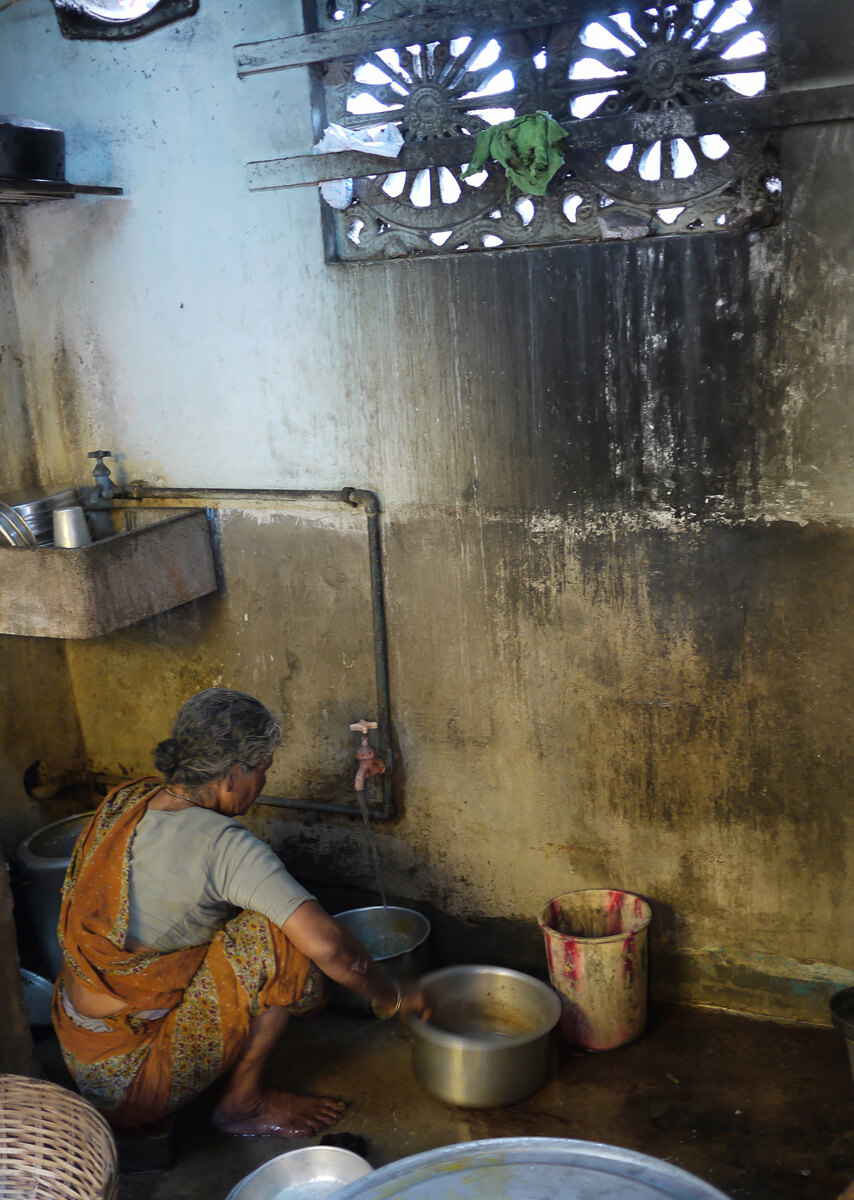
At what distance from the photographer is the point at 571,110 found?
3.27 metres

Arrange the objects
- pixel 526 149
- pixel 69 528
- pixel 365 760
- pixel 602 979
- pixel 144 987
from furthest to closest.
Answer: pixel 365 760 < pixel 69 528 < pixel 602 979 < pixel 526 149 < pixel 144 987

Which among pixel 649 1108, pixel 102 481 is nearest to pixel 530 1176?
pixel 649 1108

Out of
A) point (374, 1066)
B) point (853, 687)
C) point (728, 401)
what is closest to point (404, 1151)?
point (374, 1066)

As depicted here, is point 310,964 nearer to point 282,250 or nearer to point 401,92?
point 282,250

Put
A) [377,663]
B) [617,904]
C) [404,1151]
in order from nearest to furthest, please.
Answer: [404,1151]
[617,904]
[377,663]

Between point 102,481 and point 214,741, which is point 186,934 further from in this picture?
point 102,481

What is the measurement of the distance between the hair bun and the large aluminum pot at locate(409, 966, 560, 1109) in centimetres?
111

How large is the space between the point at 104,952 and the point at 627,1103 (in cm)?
169

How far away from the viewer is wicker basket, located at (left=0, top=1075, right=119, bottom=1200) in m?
2.32

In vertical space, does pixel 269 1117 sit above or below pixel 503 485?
below

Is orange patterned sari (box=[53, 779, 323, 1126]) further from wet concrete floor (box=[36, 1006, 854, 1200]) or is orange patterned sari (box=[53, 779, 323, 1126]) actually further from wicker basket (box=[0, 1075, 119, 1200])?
wicker basket (box=[0, 1075, 119, 1200])

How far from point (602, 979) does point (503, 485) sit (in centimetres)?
170

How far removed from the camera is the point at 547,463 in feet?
11.5

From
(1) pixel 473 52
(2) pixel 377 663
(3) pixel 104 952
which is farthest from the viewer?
(2) pixel 377 663
